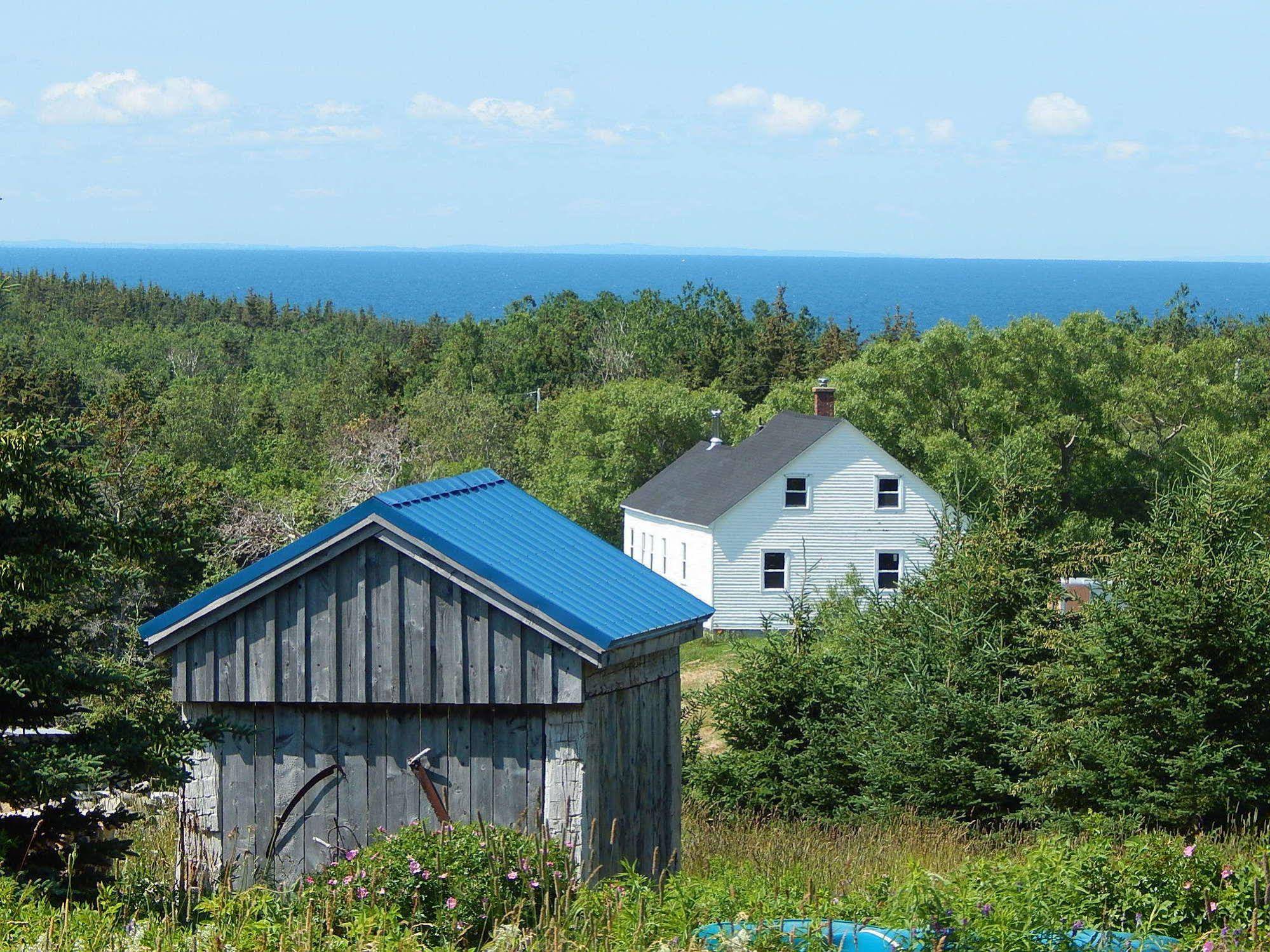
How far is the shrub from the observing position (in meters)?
7.20

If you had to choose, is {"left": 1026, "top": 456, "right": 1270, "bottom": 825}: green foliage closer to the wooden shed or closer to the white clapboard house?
the wooden shed

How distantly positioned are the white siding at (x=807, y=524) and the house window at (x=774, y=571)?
14 cm

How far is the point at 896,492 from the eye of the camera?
1700 inches

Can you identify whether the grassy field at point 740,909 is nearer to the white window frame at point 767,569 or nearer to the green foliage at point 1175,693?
the green foliage at point 1175,693

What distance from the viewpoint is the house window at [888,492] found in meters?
43.0

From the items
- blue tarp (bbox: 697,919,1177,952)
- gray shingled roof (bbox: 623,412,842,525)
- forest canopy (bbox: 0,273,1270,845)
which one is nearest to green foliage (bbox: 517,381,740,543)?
forest canopy (bbox: 0,273,1270,845)

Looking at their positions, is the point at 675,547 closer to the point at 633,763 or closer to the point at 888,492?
the point at 888,492

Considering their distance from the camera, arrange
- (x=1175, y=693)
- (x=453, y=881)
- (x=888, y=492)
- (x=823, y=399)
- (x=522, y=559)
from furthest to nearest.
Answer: (x=823, y=399) → (x=888, y=492) → (x=1175, y=693) → (x=522, y=559) → (x=453, y=881)

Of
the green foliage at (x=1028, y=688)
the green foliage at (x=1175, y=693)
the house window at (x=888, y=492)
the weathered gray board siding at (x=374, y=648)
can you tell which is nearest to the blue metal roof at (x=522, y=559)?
the weathered gray board siding at (x=374, y=648)

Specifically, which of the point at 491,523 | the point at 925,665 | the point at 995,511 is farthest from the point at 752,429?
the point at 491,523

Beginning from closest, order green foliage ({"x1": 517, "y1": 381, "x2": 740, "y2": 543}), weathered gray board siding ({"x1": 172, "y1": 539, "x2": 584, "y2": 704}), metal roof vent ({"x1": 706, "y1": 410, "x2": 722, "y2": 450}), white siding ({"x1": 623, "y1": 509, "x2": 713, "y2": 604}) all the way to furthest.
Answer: weathered gray board siding ({"x1": 172, "y1": 539, "x2": 584, "y2": 704})
white siding ({"x1": 623, "y1": 509, "x2": 713, "y2": 604})
metal roof vent ({"x1": 706, "y1": 410, "x2": 722, "y2": 450})
green foliage ({"x1": 517, "y1": 381, "x2": 740, "y2": 543})

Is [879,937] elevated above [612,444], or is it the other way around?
[879,937]

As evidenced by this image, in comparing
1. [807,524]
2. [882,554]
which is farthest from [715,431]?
[882,554]

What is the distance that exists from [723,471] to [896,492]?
5162mm
